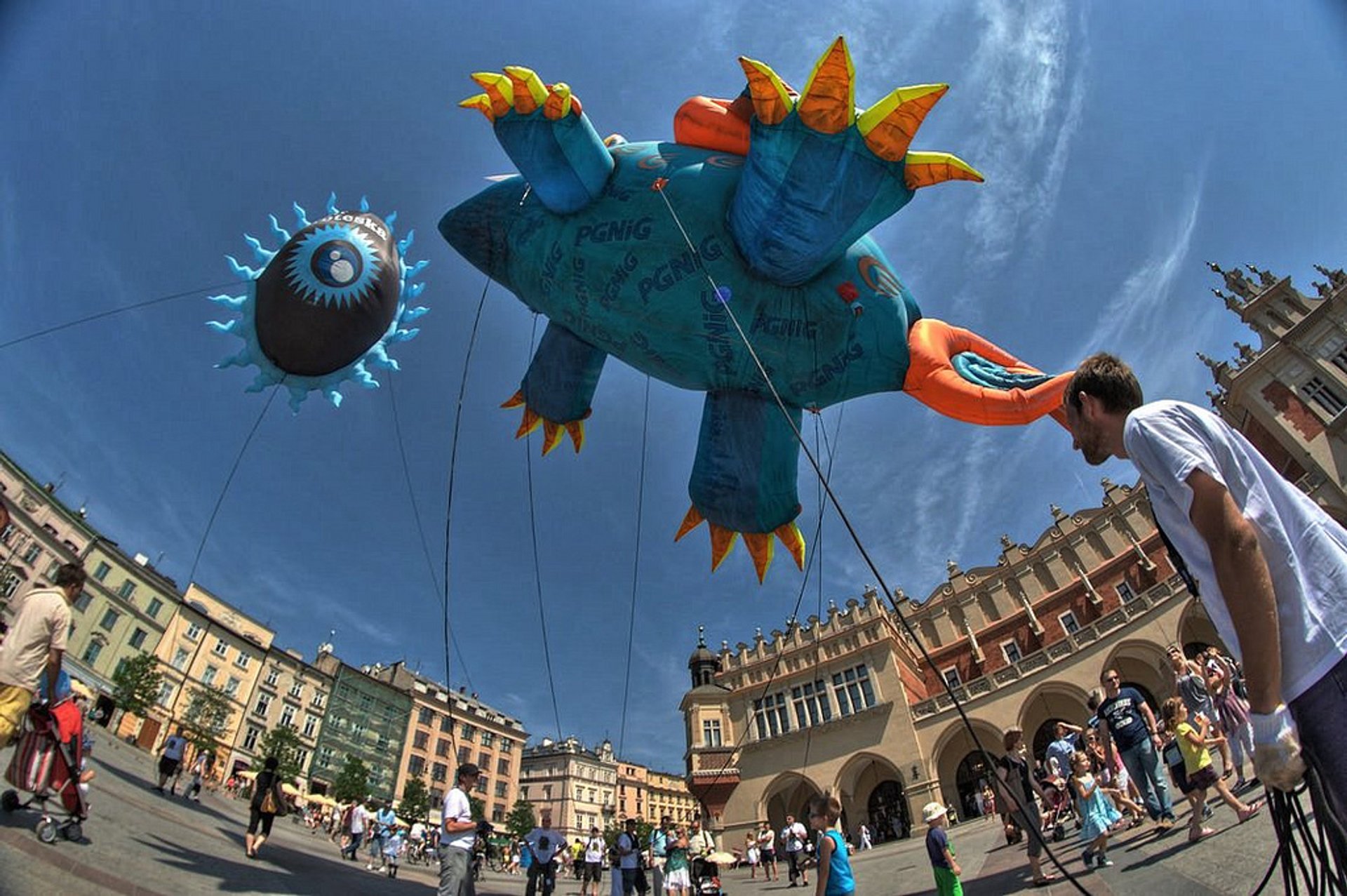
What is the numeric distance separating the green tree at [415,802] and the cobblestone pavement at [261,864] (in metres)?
43.1

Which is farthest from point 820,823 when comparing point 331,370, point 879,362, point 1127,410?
point 331,370

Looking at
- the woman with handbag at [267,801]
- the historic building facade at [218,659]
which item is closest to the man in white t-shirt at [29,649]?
the woman with handbag at [267,801]

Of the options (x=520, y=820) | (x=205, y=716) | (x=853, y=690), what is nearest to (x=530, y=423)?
(x=853, y=690)

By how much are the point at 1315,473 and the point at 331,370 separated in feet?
106

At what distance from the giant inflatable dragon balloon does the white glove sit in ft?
12.2

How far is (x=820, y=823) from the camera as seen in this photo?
14.7 ft

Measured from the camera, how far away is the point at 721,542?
233 inches

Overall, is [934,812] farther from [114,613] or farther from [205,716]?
[114,613]

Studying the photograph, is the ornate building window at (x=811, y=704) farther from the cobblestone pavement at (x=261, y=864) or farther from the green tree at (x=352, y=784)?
the green tree at (x=352, y=784)

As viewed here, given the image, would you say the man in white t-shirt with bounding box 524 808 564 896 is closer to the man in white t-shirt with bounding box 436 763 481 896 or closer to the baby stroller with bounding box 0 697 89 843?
the man in white t-shirt with bounding box 436 763 481 896

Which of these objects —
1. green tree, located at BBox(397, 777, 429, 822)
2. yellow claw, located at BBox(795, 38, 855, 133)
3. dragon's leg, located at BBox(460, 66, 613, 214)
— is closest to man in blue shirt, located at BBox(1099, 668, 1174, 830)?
yellow claw, located at BBox(795, 38, 855, 133)

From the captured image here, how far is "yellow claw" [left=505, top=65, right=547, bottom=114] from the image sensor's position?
468 centimetres

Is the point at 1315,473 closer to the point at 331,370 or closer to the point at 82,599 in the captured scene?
the point at 331,370

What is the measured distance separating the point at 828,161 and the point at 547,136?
228 cm
